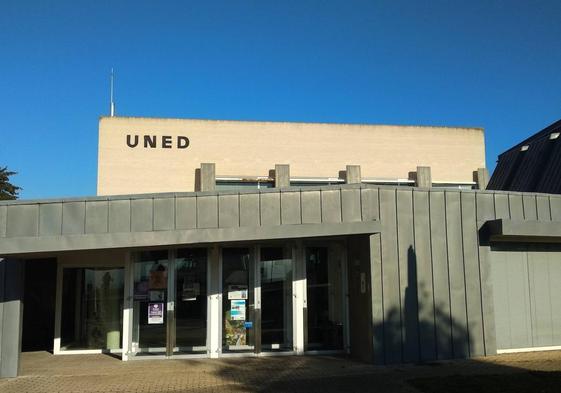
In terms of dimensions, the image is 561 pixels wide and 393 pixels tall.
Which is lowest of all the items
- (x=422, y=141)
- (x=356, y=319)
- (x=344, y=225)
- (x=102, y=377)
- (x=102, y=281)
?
(x=102, y=377)

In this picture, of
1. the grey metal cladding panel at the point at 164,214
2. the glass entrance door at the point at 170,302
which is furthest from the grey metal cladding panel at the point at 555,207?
the grey metal cladding panel at the point at 164,214

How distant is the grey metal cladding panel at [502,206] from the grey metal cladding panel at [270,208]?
180 inches

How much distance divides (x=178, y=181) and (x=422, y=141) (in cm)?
1083

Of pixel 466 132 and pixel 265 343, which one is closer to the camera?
pixel 265 343

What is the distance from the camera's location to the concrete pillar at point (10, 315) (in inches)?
404

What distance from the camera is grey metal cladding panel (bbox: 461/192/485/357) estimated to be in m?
10.9

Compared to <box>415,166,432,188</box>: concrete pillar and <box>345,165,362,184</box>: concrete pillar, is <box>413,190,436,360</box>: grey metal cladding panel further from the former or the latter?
<box>415,166,432,188</box>: concrete pillar

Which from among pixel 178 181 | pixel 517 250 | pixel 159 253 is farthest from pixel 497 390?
pixel 178 181

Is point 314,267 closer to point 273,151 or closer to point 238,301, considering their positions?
point 238,301

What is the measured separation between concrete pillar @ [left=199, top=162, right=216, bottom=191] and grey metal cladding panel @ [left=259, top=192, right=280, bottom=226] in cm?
1140

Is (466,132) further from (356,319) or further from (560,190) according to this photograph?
(356,319)

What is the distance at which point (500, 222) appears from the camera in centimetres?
1100

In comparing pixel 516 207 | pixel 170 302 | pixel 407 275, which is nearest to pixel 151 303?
pixel 170 302

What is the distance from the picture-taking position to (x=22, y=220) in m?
10.1
